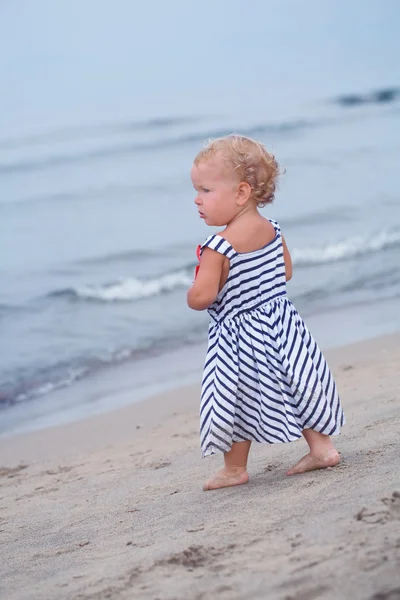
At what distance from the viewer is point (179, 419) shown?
514 cm

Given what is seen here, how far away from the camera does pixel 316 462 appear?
319 cm

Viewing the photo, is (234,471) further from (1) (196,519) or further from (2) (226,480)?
(1) (196,519)

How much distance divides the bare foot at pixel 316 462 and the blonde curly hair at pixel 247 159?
0.96m

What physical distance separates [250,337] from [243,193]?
0.52m

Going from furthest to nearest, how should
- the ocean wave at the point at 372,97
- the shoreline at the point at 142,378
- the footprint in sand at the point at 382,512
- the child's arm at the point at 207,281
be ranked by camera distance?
the ocean wave at the point at 372,97
the shoreline at the point at 142,378
the child's arm at the point at 207,281
the footprint in sand at the point at 382,512

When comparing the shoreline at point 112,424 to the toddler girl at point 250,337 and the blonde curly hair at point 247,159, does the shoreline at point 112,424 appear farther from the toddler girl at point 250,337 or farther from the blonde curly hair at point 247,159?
the blonde curly hair at point 247,159

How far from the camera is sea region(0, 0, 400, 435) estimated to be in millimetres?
7129

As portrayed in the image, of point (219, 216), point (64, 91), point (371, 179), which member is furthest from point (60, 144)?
point (219, 216)

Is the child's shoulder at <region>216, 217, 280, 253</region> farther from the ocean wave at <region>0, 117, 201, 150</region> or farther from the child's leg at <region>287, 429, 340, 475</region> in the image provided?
the ocean wave at <region>0, 117, 201, 150</region>

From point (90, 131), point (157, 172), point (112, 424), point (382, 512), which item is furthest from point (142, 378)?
point (90, 131)

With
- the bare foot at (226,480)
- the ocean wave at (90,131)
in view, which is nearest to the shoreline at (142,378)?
the bare foot at (226,480)

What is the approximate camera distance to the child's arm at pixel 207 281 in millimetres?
3084

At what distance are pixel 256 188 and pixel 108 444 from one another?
2216 millimetres

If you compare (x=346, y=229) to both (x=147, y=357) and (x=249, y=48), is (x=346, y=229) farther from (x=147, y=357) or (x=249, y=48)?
(x=249, y=48)
